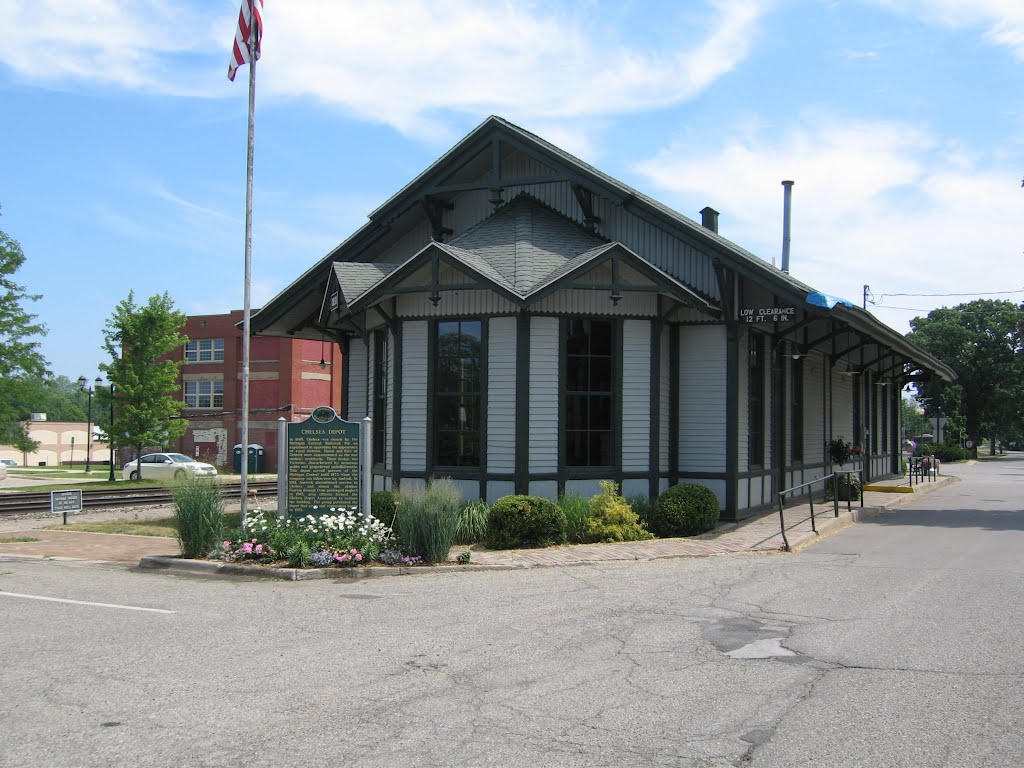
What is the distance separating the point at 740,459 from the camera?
16781mm

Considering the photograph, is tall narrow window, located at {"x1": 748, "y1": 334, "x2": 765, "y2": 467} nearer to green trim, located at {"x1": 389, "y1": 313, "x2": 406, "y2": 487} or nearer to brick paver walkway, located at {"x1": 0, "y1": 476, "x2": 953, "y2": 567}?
brick paver walkway, located at {"x1": 0, "y1": 476, "x2": 953, "y2": 567}

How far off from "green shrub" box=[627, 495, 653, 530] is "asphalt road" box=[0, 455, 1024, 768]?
3.22 m

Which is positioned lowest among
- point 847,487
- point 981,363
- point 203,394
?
point 847,487

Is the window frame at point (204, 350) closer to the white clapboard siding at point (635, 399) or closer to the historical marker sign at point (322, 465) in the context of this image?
the white clapboard siding at point (635, 399)

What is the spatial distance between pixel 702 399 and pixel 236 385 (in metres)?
44.3

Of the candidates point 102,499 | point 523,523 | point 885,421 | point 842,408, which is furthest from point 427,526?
point 885,421

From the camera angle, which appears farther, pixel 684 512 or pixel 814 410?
pixel 814 410

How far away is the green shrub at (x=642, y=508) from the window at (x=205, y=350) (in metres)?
46.4

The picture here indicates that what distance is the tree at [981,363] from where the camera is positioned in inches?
3140

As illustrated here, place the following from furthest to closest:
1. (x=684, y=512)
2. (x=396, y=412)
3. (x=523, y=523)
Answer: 1. (x=396, y=412)
2. (x=684, y=512)
3. (x=523, y=523)

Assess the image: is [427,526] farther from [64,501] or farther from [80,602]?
[64,501]

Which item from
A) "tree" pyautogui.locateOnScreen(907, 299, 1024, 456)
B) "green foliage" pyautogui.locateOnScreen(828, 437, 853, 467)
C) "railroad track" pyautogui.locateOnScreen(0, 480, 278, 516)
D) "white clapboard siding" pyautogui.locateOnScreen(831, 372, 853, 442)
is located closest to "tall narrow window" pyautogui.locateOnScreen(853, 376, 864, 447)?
"white clapboard siding" pyautogui.locateOnScreen(831, 372, 853, 442)

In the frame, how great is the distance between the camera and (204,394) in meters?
57.6

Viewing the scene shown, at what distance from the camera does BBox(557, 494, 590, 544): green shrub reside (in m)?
14.2
